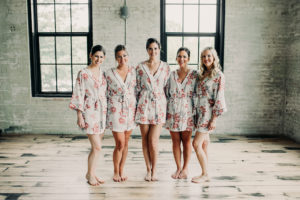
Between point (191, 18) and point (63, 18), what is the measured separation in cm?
236

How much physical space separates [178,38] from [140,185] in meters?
3.01

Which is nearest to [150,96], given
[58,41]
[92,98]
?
[92,98]

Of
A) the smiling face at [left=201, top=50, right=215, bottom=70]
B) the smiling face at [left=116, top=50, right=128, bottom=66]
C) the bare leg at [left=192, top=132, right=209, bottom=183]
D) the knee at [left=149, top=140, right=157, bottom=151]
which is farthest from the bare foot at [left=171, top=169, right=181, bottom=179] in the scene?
the smiling face at [left=116, top=50, right=128, bottom=66]

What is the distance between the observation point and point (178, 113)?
9.20ft

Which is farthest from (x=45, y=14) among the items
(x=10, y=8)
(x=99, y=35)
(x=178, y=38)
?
(x=178, y=38)

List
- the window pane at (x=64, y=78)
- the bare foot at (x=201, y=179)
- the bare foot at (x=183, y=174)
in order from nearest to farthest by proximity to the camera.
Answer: the bare foot at (x=201, y=179) → the bare foot at (x=183, y=174) → the window pane at (x=64, y=78)

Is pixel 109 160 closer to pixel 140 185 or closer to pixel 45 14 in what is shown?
pixel 140 185

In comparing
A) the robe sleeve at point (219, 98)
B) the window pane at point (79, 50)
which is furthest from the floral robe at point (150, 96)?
the window pane at point (79, 50)

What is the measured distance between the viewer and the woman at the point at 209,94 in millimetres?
2662

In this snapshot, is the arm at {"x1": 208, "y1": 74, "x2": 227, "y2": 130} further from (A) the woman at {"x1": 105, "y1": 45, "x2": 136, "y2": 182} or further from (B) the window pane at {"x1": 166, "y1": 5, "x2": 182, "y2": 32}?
(B) the window pane at {"x1": 166, "y1": 5, "x2": 182, "y2": 32}

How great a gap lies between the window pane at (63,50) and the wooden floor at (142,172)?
152 cm

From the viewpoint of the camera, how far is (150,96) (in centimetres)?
277

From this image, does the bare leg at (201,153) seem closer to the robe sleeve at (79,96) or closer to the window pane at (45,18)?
the robe sleeve at (79,96)

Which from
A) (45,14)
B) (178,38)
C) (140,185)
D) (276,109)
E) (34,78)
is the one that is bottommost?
(140,185)
